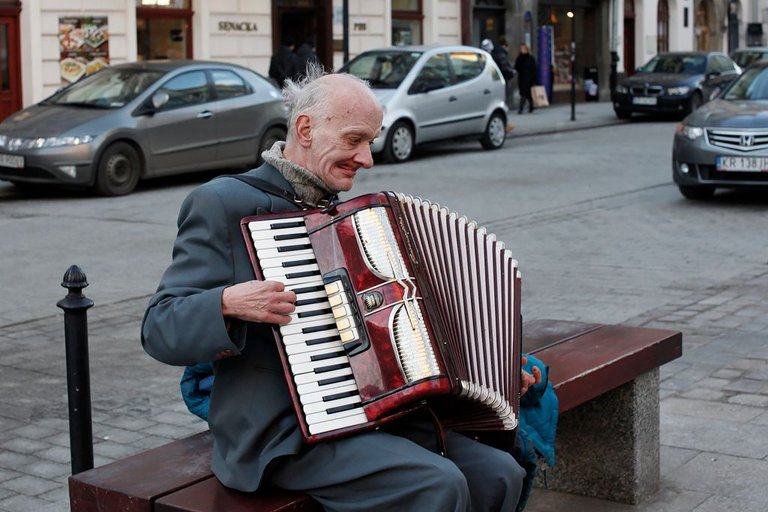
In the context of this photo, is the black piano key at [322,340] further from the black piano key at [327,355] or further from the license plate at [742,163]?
the license plate at [742,163]

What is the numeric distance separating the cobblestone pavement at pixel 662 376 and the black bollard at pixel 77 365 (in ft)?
2.40

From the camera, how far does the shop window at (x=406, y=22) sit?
28938 mm

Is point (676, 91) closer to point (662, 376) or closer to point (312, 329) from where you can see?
point (662, 376)

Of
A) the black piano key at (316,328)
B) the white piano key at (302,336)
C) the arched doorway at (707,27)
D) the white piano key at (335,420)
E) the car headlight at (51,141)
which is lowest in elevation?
the white piano key at (335,420)

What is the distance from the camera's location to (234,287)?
3324mm

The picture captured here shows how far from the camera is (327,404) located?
3.26m

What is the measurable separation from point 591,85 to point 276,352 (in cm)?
3280

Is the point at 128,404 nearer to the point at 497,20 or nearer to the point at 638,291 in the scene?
the point at 638,291

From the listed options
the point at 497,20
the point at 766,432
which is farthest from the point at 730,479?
the point at 497,20

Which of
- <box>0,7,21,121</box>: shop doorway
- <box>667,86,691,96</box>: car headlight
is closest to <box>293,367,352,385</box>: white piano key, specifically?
<box>0,7,21,121</box>: shop doorway

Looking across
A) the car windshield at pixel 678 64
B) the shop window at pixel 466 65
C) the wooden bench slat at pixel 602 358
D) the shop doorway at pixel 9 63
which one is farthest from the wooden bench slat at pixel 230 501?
the car windshield at pixel 678 64

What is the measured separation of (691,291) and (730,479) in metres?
4.09

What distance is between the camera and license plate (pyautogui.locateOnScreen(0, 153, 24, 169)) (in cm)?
1478

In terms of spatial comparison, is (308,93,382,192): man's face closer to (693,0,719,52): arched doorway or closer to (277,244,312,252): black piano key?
(277,244,312,252): black piano key
